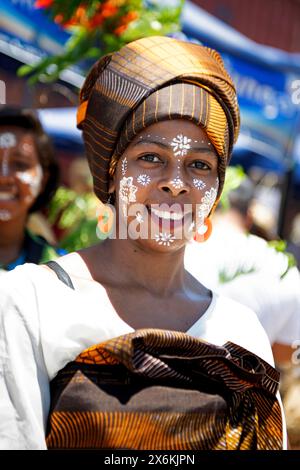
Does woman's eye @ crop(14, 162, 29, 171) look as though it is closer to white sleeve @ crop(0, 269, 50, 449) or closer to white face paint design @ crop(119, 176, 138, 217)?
white face paint design @ crop(119, 176, 138, 217)

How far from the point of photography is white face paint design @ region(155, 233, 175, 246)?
6.42 ft

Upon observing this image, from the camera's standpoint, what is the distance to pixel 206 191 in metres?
1.99

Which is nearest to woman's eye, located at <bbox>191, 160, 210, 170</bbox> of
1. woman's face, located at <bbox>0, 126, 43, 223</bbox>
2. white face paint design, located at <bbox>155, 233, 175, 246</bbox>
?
white face paint design, located at <bbox>155, 233, 175, 246</bbox>

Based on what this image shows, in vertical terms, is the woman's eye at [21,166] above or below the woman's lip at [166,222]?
below

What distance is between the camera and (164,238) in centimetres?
196

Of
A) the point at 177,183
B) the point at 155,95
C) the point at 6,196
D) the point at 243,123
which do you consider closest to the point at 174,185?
the point at 177,183

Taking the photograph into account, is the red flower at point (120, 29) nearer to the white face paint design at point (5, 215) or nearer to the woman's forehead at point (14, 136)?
the woman's forehead at point (14, 136)

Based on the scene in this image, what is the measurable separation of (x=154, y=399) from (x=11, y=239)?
2018mm

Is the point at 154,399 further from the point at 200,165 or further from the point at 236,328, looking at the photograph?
the point at 200,165

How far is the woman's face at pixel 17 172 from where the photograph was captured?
11.4ft

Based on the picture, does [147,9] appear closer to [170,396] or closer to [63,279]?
[63,279]

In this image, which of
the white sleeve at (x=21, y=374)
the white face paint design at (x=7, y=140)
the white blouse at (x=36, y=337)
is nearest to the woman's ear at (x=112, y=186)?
the white blouse at (x=36, y=337)
